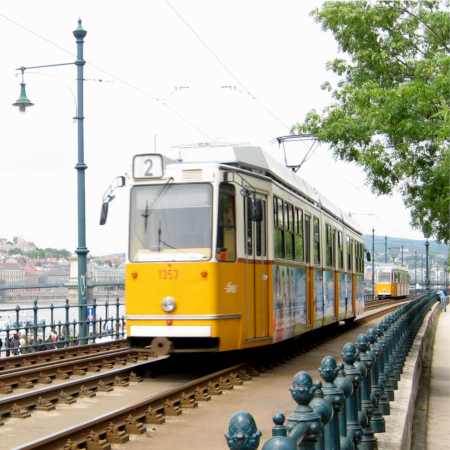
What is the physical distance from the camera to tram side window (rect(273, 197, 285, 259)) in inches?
474

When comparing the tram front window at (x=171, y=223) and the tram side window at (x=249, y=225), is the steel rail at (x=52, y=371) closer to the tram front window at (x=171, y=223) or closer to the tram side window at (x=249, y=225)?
the tram front window at (x=171, y=223)

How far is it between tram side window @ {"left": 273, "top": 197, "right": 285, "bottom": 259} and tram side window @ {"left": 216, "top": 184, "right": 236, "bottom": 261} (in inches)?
56.4

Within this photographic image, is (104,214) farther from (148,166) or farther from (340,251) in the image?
(340,251)

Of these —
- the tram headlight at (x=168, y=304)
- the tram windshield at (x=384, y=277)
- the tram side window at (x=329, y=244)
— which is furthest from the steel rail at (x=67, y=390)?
the tram windshield at (x=384, y=277)

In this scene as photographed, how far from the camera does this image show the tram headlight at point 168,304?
10422mm

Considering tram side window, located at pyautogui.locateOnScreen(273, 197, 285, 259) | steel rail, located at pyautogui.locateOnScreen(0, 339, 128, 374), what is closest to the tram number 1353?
tram side window, located at pyautogui.locateOnScreen(273, 197, 285, 259)

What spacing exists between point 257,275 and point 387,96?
4.59 meters

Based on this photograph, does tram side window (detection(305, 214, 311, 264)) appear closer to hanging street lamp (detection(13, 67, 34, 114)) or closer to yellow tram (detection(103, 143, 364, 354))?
yellow tram (detection(103, 143, 364, 354))

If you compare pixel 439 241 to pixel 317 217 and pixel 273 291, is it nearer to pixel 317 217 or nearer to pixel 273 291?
pixel 317 217

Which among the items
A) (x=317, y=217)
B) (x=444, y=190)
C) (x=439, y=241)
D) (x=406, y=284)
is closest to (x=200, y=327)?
(x=317, y=217)

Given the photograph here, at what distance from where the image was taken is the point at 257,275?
37.3ft

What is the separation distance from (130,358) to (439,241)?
10.8 meters

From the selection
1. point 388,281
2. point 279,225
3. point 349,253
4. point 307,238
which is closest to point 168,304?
point 279,225

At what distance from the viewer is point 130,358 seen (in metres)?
13.4
